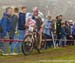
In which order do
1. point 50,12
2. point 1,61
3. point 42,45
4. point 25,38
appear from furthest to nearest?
point 50,12, point 42,45, point 25,38, point 1,61

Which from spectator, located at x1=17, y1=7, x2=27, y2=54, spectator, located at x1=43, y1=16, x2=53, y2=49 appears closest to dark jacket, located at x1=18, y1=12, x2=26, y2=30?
spectator, located at x1=17, y1=7, x2=27, y2=54

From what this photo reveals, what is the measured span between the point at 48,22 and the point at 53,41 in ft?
3.56

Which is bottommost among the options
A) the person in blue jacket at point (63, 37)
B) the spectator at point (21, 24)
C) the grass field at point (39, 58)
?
the grass field at point (39, 58)

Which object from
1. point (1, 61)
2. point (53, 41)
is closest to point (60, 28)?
point (53, 41)

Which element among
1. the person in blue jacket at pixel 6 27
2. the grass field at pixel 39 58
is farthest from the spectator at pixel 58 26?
the person in blue jacket at pixel 6 27

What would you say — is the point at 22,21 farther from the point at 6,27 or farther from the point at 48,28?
the point at 48,28

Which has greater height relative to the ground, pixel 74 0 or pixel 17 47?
pixel 74 0

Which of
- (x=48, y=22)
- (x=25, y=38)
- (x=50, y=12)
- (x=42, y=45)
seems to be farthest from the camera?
(x=50, y=12)

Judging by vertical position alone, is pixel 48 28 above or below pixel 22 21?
below

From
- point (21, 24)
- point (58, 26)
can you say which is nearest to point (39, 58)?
point (21, 24)

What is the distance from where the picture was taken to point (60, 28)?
2503cm

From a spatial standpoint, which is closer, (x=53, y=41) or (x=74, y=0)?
(x=53, y=41)

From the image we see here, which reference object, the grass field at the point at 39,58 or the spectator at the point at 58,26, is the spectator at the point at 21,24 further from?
the spectator at the point at 58,26

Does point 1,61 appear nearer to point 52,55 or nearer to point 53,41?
point 52,55
